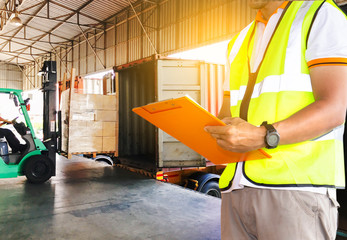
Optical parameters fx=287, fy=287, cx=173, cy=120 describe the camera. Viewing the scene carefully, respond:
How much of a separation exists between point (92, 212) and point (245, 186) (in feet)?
12.6

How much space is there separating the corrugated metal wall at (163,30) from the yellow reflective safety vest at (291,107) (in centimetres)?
898

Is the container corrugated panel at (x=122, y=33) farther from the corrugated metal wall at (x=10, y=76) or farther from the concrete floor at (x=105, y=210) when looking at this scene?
the corrugated metal wall at (x=10, y=76)

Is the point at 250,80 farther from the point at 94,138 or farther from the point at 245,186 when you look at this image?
the point at 94,138

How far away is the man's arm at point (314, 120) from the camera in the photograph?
2.90 feet

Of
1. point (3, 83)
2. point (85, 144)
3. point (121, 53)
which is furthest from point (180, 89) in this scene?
point (3, 83)

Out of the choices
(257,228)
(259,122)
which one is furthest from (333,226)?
(259,122)

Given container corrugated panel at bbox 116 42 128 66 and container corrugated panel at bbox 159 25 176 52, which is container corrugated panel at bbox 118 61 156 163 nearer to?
container corrugated panel at bbox 159 25 176 52

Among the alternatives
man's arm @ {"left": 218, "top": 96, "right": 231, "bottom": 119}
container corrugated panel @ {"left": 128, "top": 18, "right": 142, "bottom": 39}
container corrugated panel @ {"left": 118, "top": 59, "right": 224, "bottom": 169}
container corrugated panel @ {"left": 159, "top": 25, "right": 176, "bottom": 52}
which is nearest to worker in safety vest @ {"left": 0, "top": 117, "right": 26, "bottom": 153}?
container corrugated panel @ {"left": 118, "top": 59, "right": 224, "bottom": 169}

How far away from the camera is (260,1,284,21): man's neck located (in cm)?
114

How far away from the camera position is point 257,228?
3.25 feet

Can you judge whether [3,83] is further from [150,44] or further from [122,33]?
[150,44]

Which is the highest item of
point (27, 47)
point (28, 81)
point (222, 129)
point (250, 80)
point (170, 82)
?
point (27, 47)

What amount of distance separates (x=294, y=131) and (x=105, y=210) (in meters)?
4.12

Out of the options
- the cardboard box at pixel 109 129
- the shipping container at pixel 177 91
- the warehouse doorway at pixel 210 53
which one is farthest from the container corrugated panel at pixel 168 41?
the cardboard box at pixel 109 129
